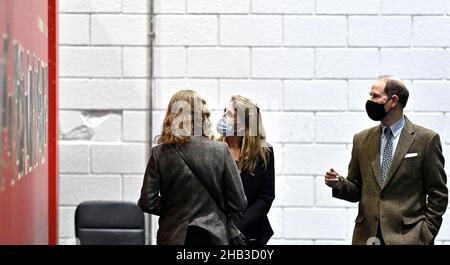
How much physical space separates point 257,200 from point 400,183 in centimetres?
67

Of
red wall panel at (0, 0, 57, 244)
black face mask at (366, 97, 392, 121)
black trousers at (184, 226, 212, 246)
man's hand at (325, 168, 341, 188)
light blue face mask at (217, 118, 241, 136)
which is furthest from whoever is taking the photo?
light blue face mask at (217, 118, 241, 136)

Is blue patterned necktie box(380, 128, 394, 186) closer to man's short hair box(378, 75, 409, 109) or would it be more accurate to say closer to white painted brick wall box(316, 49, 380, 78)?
man's short hair box(378, 75, 409, 109)

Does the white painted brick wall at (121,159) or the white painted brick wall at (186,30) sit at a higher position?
the white painted brick wall at (186,30)

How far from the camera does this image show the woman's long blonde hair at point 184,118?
3725mm

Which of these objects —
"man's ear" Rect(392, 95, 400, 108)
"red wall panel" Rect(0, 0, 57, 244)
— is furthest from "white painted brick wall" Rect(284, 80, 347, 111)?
"red wall panel" Rect(0, 0, 57, 244)

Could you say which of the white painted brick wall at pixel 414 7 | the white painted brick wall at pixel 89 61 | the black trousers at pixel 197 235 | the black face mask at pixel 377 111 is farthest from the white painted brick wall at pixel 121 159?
the black trousers at pixel 197 235

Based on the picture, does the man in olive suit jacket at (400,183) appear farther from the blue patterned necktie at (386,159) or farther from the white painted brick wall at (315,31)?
the white painted brick wall at (315,31)

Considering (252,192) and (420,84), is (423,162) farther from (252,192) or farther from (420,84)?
(420,84)

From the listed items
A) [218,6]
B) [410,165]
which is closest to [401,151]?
[410,165]

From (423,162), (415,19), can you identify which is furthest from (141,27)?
(423,162)

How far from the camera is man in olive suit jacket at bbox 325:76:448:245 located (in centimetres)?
421

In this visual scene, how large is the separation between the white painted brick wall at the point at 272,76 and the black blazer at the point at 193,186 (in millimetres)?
1906

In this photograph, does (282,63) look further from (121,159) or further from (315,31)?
(121,159)

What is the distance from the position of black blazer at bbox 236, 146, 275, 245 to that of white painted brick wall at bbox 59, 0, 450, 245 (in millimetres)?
1155
